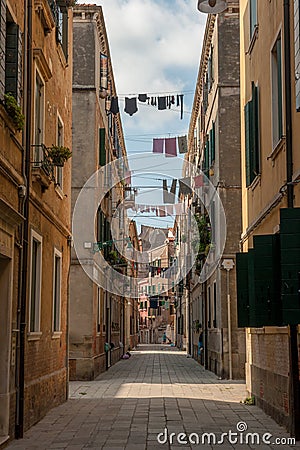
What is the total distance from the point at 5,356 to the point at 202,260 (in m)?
18.3

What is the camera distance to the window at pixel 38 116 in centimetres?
1256

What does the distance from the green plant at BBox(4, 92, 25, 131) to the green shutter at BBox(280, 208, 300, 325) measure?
3.68m

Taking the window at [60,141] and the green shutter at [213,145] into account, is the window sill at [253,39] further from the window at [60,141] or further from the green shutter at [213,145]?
the green shutter at [213,145]

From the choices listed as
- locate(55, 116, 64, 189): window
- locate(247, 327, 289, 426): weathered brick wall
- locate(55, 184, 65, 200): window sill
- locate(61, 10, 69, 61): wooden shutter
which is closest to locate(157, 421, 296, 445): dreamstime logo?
locate(247, 327, 289, 426): weathered brick wall

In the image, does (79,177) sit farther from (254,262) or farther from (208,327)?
(254,262)

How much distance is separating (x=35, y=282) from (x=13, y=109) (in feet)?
12.7

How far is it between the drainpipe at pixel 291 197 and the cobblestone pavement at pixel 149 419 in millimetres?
464

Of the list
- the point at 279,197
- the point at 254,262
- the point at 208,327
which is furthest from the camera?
the point at 208,327

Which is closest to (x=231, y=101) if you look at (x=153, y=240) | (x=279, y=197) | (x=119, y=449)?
(x=279, y=197)

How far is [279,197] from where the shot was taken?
11500mm

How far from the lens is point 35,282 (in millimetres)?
12812

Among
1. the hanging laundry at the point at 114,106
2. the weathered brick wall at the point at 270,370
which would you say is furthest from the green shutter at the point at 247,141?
the hanging laundry at the point at 114,106

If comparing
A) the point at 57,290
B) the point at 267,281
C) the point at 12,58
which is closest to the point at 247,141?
the point at 57,290

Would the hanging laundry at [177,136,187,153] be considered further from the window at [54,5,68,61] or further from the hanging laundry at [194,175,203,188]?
the window at [54,5,68,61]
